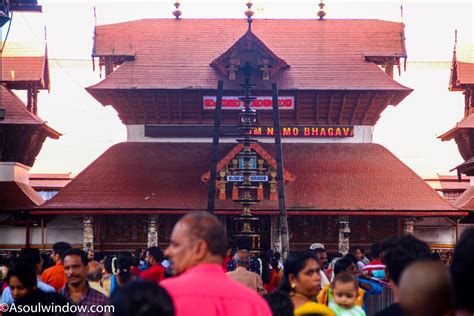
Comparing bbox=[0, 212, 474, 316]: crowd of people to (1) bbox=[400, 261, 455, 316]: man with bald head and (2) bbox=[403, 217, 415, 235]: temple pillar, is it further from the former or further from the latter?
(2) bbox=[403, 217, 415, 235]: temple pillar

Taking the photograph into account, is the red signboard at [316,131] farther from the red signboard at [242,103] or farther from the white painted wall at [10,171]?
the white painted wall at [10,171]

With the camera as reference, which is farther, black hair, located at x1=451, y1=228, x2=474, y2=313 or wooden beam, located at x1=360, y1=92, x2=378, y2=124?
wooden beam, located at x1=360, y1=92, x2=378, y2=124

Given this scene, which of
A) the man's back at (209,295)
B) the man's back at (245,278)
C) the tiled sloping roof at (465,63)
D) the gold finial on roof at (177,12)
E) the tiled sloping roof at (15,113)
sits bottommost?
the man's back at (245,278)

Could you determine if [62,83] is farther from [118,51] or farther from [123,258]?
[123,258]

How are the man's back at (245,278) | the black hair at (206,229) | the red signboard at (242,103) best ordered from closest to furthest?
the black hair at (206,229) → the man's back at (245,278) → the red signboard at (242,103)

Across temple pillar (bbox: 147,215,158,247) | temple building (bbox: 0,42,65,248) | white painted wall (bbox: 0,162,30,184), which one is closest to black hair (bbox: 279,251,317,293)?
temple building (bbox: 0,42,65,248)

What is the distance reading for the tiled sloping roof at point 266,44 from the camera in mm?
29969

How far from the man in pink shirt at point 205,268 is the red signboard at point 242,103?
81.3 ft

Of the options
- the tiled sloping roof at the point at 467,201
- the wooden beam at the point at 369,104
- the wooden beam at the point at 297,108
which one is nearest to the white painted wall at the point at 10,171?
the wooden beam at the point at 297,108

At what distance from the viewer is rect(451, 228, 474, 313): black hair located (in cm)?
378

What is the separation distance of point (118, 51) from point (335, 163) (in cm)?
840

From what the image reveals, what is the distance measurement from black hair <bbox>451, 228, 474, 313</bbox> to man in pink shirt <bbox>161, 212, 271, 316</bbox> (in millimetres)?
1152

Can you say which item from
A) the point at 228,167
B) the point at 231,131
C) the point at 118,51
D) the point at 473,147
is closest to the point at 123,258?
the point at 228,167

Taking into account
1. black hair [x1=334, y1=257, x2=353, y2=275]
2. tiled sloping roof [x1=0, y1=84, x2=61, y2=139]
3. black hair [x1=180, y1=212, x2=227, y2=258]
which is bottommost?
black hair [x1=334, y1=257, x2=353, y2=275]
